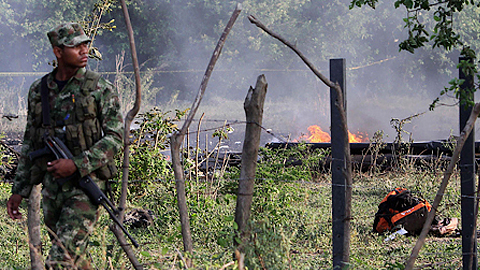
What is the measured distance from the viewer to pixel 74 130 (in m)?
3.14

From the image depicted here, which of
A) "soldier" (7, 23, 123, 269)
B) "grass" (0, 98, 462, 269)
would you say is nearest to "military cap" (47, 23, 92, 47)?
"soldier" (7, 23, 123, 269)

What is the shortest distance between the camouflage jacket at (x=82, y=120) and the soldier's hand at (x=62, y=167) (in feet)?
0.16

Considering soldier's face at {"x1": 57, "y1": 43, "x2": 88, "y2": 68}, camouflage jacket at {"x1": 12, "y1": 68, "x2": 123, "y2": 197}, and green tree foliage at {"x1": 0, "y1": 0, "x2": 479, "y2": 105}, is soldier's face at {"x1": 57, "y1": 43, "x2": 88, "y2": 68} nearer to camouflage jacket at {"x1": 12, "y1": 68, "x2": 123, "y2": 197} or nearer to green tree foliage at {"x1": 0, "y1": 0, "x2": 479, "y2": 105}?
camouflage jacket at {"x1": 12, "y1": 68, "x2": 123, "y2": 197}

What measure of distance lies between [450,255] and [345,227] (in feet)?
4.46

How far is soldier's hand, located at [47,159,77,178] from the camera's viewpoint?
118 inches

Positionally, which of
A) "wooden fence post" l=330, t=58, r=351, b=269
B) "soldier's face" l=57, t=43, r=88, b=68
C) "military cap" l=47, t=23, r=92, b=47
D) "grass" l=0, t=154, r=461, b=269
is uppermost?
"military cap" l=47, t=23, r=92, b=47

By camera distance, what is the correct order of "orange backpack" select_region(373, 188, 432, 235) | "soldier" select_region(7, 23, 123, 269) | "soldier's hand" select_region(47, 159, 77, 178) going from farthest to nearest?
"orange backpack" select_region(373, 188, 432, 235) → "soldier" select_region(7, 23, 123, 269) → "soldier's hand" select_region(47, 159, 77, 178)

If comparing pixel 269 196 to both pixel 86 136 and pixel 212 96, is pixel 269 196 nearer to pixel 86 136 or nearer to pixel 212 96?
pixel 86 136

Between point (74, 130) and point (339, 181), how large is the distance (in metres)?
1.67

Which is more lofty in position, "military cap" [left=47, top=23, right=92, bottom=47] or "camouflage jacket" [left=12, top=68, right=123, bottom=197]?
"military cap" [left=47, top=23, right=92, bottom=47]

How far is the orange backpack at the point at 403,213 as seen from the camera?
5547mm

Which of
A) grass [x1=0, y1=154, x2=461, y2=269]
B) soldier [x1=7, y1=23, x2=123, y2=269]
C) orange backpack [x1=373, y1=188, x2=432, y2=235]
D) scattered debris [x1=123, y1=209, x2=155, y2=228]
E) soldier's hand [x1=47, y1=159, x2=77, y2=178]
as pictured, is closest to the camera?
soldier's hand [x1=47, y1=159, x2=77, y2=178]

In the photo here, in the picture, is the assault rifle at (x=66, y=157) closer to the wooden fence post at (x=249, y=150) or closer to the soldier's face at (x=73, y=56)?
the soldier's face at (x=73, y=56)

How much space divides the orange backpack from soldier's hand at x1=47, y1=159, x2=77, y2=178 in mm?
3443
